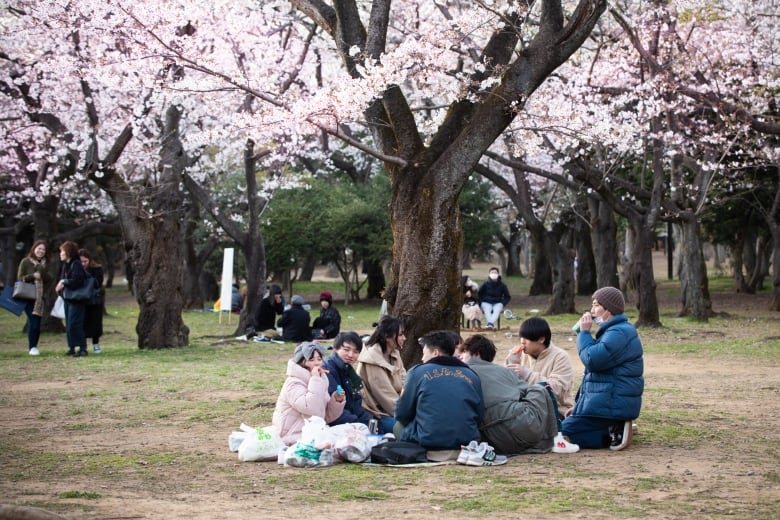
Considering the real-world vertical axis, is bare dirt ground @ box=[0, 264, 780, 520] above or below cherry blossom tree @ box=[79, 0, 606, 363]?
below

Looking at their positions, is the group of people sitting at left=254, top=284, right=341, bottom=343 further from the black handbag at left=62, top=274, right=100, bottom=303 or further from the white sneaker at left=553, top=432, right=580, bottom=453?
the white sneaker at left=553, top=432, right=580, bottom=453

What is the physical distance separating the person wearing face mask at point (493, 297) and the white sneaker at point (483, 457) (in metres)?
14.2

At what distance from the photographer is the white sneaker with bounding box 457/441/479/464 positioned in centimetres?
697

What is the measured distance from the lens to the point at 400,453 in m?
7.07

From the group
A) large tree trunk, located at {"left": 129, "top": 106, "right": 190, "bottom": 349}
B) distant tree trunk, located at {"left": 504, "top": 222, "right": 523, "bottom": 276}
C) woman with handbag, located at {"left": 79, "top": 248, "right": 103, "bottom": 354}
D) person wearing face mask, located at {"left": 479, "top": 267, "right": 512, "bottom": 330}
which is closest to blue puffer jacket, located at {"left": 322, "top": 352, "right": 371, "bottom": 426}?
woman with handbag, located at {"left": 79, "top": 248, "right": 103, "bottom": 354}

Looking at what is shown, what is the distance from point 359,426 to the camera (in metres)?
7.54

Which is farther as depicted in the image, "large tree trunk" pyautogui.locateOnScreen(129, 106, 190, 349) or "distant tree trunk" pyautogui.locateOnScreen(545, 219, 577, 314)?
"distant tree trunk" pyautogui.locateOnScreen(545, 219, 577, 314)

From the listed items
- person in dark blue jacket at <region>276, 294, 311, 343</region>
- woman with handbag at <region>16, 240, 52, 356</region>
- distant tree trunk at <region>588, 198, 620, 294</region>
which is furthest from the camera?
distant tree trunk at <region>588, 198, 620, 294</region>

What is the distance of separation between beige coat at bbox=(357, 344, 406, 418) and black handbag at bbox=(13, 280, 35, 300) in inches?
347

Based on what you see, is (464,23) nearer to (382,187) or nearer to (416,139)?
(416,139)

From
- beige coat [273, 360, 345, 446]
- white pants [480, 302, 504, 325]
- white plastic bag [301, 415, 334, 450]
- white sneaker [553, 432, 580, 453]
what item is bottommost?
white sneaker [553, 432, 580, 453]

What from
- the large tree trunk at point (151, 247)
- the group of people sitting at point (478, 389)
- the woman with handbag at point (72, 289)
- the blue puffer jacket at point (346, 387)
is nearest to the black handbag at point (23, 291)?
the woman with handbag at point (72, 289)

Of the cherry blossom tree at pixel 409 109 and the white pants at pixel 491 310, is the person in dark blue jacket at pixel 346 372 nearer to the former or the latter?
the cherry blossom tree at pixel 409 109

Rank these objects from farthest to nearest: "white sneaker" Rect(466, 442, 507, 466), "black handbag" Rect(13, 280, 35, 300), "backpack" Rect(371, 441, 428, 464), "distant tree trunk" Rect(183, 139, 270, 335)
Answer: "distant tree trunk" Rect(183, 139, 270, 335) → "black handbag" Rect(13, 280, 35, 300) → "backpack" Rect(371, 441, 428, 464) → "white sneaker" Rect(466, 442, 507, 466)
